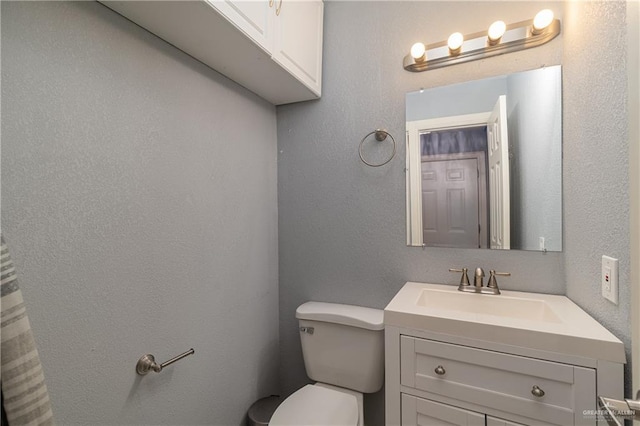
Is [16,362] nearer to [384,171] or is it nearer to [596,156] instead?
[384,171]

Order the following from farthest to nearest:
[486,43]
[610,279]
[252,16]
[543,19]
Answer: [486,43], [543,19], [252,16], [610,279]

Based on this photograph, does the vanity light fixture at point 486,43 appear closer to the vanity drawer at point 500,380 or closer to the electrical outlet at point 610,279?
the electrical outlet at point 610,279

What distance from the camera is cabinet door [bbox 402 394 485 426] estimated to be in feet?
3.00

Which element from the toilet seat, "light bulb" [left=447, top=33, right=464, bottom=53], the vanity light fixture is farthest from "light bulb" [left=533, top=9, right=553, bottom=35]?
the toilet seat

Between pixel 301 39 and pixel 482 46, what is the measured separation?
83cm

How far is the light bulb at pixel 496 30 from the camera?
1.21m

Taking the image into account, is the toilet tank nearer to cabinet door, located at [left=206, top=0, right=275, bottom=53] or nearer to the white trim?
the white trim

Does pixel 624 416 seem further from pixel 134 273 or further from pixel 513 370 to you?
pixel 134 273

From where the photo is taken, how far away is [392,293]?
4.79ft

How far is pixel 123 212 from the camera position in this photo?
925 millimetres

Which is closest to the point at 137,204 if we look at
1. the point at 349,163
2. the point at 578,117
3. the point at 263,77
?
the point at 263,77

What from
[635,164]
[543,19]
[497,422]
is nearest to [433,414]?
[497,422]

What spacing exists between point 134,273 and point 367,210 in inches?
41.7

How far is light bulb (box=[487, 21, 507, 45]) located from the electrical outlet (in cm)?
98
